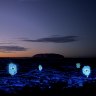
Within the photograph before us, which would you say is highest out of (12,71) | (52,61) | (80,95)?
(52,61)

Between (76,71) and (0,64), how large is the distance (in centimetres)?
797

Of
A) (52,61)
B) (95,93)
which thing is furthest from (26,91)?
(52,61)

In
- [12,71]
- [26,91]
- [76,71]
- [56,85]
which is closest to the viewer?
[26,91]

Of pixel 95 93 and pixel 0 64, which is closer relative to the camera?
pixel 95 93

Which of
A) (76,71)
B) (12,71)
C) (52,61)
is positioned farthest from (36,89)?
(52,61)

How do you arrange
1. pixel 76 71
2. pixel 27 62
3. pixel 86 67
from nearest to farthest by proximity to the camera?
pixel 86 67 < pixel 76 71 < pixel 27 62

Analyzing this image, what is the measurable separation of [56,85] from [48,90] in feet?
1.30

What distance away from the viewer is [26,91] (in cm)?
738

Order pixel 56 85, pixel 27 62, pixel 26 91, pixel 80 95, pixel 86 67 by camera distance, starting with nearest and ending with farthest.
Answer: pixel 26 91, pixel 80 95, pixel 56 85, pixel 86 67, pixel 27 62

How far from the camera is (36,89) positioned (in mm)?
7695

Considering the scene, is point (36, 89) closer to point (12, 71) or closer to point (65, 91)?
point (65, 91)

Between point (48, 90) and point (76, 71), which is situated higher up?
point (76, 71)

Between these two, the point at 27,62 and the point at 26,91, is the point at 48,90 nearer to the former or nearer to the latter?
the point at 26,91

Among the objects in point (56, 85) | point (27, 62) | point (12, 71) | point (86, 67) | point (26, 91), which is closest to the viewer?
point (26, 91)
